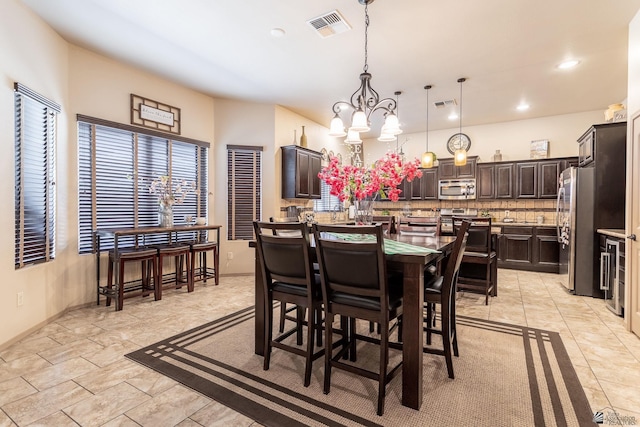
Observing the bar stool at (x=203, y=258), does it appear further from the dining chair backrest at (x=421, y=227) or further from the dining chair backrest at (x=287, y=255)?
the dining chair backrest at (x=421, y=227)

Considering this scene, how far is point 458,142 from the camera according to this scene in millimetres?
6973

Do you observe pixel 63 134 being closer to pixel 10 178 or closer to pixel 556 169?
pixel 10 178

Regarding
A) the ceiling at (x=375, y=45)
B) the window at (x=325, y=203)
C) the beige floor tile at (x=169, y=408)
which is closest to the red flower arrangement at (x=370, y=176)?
the ceiling at (x=375, y=45)

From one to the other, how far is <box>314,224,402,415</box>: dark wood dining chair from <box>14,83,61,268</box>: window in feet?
9.15

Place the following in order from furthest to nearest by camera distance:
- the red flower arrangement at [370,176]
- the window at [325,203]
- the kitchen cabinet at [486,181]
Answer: the window at [325,203] < the kitchen cabinet at [486,181] < the red flower arrangement at [370,176]

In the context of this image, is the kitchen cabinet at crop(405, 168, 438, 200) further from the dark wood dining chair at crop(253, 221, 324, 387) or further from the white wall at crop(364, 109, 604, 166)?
the dark wood dining chair at crop(253, 221, 324, 387)

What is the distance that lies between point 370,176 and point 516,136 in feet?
17.2

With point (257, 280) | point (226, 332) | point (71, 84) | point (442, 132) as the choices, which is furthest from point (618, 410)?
point (442, 132)

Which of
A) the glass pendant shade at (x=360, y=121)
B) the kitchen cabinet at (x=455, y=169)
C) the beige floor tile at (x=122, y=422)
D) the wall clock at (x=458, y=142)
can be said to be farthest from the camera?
the wall clock at (x=458, y=142)

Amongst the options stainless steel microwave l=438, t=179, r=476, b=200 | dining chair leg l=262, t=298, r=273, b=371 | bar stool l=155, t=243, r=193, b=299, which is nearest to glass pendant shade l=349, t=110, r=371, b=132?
dining chair leg l=262, t=298, r=273, b=371

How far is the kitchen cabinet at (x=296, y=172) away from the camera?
5.42 meters

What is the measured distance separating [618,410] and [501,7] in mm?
3070

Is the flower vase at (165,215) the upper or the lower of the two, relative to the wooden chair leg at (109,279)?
upper

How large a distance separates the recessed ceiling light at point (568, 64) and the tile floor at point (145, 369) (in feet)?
9.47
